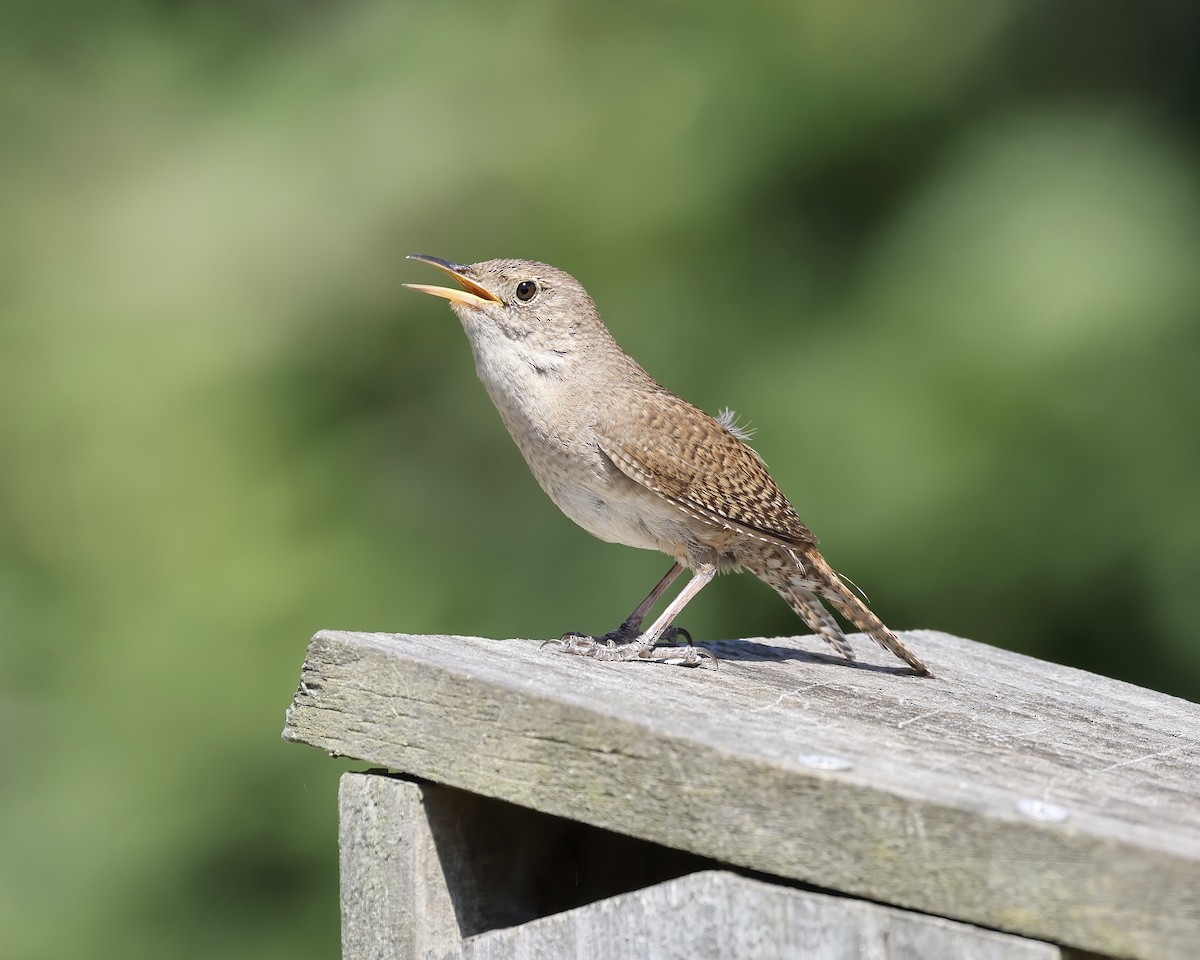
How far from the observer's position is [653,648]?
3277mm

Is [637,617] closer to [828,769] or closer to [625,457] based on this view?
[625,457]

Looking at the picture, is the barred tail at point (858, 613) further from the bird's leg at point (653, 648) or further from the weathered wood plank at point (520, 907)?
the weathered wood plank at point (520, 907)

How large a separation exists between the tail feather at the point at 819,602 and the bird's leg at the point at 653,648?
0.51ft

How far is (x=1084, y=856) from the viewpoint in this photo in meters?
1.75

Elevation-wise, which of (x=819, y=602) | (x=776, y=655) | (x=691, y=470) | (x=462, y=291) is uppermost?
(x=462, y=291)

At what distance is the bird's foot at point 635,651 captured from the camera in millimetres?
3074

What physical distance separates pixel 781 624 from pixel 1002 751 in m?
3.11

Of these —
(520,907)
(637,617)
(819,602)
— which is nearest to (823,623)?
(819,602)

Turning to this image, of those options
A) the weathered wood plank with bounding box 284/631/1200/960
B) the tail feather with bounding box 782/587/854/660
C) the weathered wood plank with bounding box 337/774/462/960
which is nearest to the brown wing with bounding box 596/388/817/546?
the tail feather with bounding box 782/587/854/660

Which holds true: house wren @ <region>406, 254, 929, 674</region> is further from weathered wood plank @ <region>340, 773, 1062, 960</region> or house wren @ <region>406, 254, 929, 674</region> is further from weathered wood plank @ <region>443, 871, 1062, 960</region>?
weathered wood plank @ <region>443, 871, 1062, 960</region>

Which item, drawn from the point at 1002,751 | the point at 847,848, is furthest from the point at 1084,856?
the point at 1002,751

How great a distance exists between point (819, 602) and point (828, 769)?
1484mm

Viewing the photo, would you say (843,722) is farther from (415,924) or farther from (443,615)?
(443,615)

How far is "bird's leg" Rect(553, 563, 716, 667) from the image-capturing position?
309 cm
